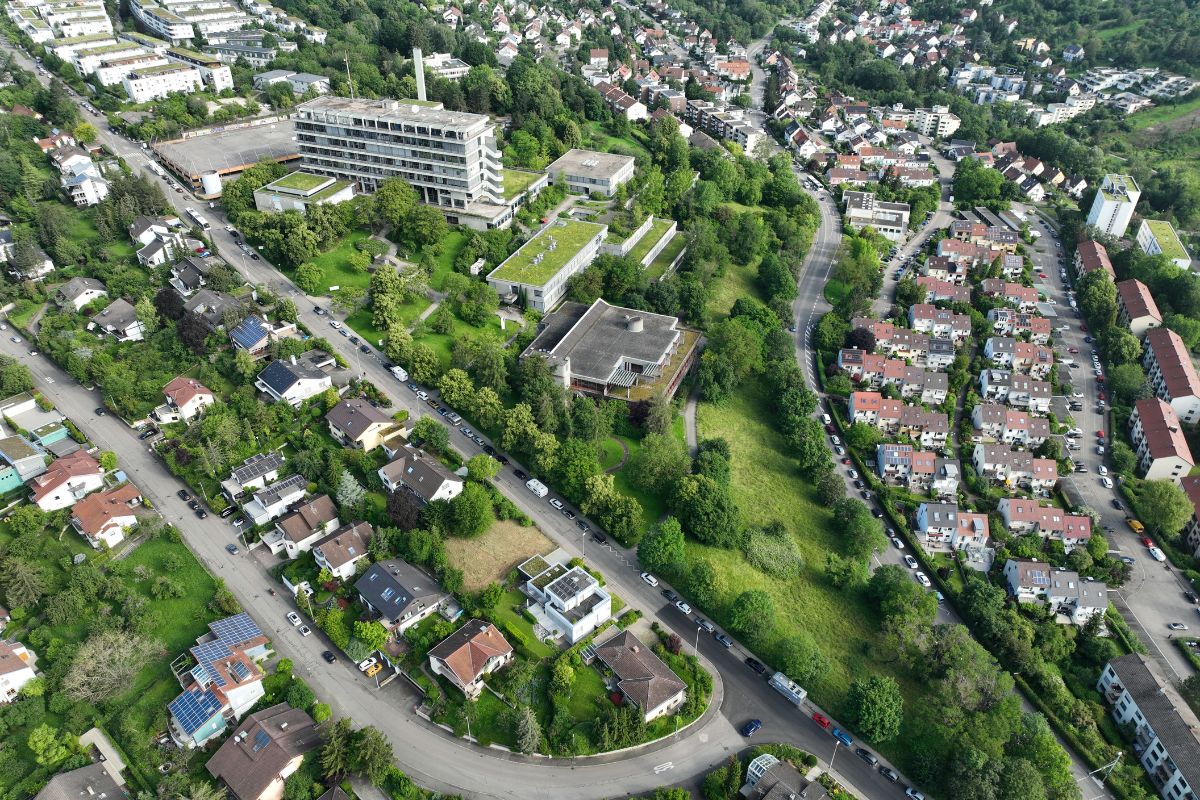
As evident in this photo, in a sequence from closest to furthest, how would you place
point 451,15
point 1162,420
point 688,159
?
point 1162,420, point 688,159, point 451,15

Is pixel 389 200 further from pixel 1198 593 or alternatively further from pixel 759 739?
pixel 1198 593

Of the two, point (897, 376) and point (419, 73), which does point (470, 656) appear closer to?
point (897, 376)

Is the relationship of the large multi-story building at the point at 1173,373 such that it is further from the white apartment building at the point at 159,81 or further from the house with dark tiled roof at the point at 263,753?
the white apartment building at the point at 159,81

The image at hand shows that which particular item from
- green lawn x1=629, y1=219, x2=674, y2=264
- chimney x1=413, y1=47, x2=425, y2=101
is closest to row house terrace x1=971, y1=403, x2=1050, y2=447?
green lawn x1=629, y1=219, x2=674, y2=264

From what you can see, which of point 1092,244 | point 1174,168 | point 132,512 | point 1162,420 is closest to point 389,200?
point 132,512

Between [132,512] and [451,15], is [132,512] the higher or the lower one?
the lower one

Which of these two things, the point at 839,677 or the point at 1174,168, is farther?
the point at 1174,168

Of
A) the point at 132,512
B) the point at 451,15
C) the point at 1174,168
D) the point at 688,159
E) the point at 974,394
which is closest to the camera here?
the point at 132,512

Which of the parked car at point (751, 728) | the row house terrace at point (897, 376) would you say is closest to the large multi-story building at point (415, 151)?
the row house terrace at point (897, 376)

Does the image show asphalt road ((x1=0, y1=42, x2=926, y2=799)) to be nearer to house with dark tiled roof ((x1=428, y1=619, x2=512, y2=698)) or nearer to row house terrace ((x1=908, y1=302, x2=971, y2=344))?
house with dark tiled roof ((x1=428, y1=619, x2=512, y2=698))
